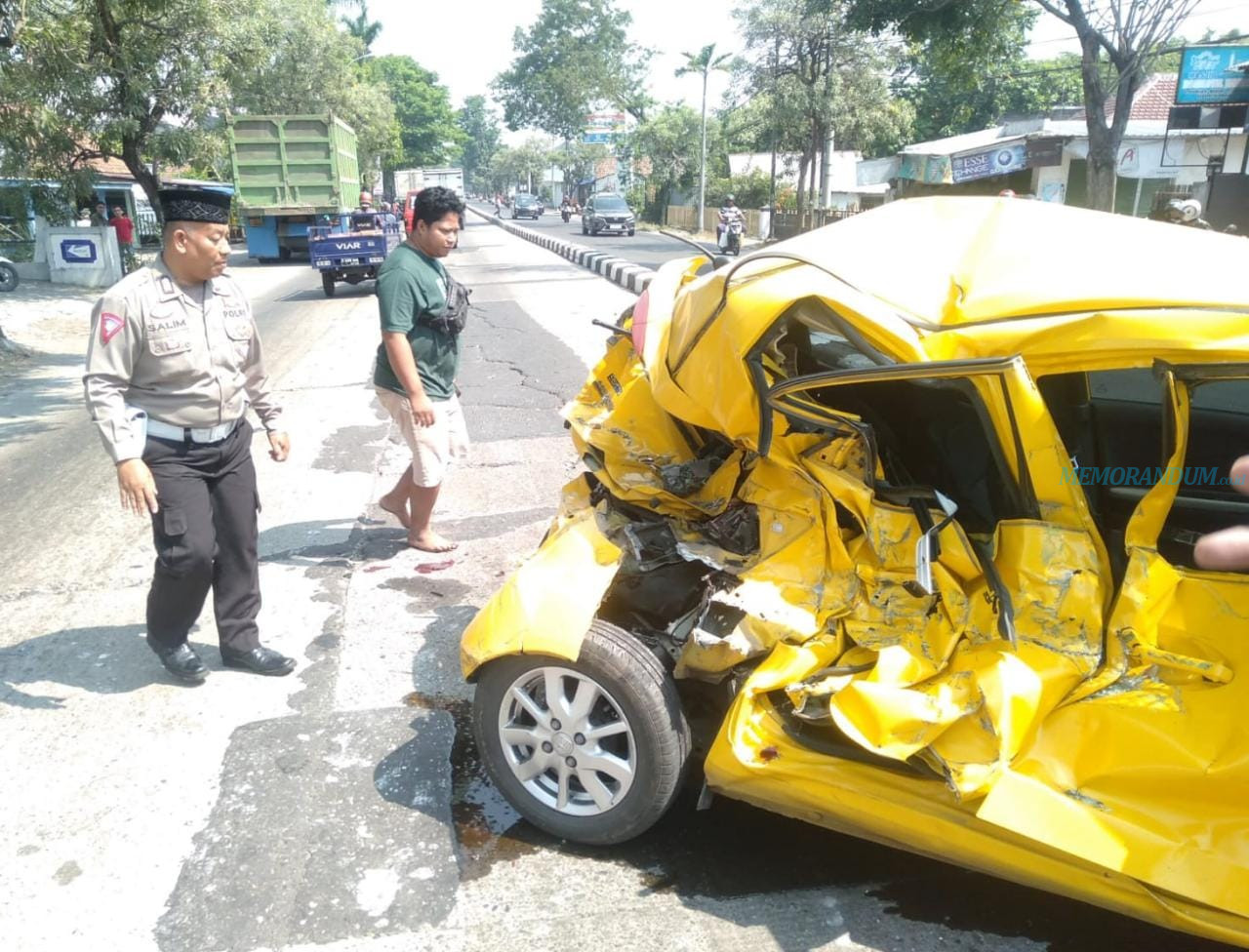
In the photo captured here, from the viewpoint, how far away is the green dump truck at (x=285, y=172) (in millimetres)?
22297

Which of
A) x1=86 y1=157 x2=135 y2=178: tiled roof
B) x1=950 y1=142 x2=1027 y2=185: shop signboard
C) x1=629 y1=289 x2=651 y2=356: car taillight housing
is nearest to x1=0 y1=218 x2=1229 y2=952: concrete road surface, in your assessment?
x1=629 y1=289 x2=651 y2=356: car taillight housing

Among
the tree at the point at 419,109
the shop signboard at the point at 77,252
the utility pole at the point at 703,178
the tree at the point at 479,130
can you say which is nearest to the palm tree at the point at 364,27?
the tree at the point at 419,109

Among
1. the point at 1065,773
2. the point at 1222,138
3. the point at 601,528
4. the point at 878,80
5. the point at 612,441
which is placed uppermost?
the point at 878,80

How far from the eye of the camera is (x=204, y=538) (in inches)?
136

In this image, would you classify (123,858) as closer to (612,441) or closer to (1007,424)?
(612,441)

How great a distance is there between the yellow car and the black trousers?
52.0 inches

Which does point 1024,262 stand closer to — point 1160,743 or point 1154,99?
point 1160,743

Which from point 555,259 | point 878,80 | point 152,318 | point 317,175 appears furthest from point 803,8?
point 152,318

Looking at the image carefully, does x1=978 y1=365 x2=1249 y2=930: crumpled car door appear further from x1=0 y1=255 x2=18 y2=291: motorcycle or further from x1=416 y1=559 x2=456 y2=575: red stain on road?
x1=0 y1=255 x2=18 y2=291: motorcycle

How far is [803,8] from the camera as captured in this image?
92.2ft

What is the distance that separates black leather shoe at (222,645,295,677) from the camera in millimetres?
3719

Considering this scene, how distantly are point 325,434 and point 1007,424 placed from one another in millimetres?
6140

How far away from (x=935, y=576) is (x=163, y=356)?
267cm

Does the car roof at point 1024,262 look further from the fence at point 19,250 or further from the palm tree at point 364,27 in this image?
the palm tree at point 364,27
